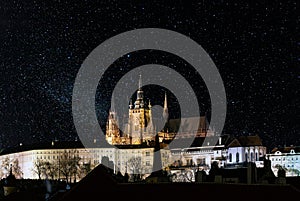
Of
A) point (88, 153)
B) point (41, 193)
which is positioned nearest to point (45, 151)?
point (88, 153)

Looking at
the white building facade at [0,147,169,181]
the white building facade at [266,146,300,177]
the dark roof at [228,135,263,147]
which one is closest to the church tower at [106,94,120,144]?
the white building facade at [0,147,169,181]

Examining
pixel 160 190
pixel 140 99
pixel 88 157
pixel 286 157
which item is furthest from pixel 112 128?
pixel 160 190

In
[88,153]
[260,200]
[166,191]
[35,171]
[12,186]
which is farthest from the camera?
[88,153]

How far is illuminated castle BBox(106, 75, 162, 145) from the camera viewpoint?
18500 centimetres

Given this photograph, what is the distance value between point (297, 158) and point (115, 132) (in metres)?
55.9

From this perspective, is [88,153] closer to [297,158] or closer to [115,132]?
[115,132]

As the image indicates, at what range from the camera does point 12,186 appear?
52094mm

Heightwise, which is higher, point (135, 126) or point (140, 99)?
point (140, 99)

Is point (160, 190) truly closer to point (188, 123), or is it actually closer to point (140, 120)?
point (188, 123)

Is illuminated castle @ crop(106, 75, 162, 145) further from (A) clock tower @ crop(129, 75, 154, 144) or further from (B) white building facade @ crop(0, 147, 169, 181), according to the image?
(B) white building facade @ crop(0, 147, 169, 181)

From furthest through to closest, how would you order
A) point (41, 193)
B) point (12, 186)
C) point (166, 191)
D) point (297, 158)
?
point (297, 158), point (12, 186), point (41, 193), point (166, 191)

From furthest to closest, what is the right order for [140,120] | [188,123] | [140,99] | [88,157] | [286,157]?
[140,99], [140,120], [188,123], [88,157], [286,157]

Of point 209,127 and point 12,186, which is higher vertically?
point 209,127

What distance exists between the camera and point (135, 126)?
7441 inches
